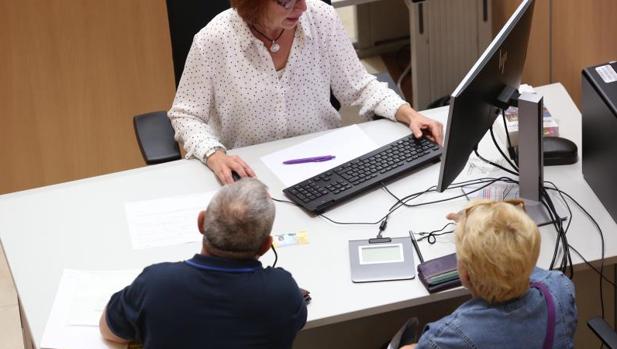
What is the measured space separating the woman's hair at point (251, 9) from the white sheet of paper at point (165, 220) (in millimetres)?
499

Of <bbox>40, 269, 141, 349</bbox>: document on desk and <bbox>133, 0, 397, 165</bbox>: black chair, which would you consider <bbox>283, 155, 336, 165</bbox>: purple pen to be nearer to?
<bbox>133, 0, 397, 165</bbox>: black chair

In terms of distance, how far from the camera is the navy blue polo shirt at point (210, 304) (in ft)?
6.59

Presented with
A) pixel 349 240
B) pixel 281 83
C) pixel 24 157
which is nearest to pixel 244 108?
pixel 281 83

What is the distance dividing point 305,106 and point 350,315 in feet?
2.91

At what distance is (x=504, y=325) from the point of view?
197 cm

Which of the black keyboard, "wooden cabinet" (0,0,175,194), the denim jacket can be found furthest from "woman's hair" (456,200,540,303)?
"wooden cabinet" (0,0,175,194)

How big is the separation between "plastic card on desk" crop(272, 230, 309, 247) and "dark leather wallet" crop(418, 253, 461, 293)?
1.00 feet

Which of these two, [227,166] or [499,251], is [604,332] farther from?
[227,166]

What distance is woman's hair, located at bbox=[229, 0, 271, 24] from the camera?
2.77 meters

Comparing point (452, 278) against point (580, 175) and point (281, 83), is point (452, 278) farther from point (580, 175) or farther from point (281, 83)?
point (281, 83)

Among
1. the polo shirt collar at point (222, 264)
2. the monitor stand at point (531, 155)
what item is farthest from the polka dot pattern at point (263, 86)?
the polo shirt collar at point (222, 264)

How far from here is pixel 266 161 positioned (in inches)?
111

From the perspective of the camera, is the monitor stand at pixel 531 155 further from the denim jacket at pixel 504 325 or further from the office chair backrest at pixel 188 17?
the office chair backrest at pixel 188 17

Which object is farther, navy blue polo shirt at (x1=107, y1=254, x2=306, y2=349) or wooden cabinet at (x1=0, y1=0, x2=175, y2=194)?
wooden cabinet at (x1=0, y1=0, x2=175, y2=194)
